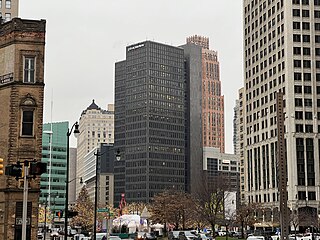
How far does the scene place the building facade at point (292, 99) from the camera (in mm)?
137375

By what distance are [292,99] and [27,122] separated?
321ft

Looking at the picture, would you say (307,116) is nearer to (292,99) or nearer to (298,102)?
(298,102)

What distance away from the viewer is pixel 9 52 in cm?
5006

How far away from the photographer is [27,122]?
49344mm

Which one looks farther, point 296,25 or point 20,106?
point 296,25

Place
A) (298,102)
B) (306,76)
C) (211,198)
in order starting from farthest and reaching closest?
(306,76), (298,102), (211,198)

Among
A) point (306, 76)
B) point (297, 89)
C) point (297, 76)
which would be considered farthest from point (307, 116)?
point (297, 76)

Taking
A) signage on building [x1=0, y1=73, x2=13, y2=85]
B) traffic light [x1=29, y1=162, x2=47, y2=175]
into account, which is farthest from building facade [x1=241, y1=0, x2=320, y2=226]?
traffic light [x1=29, y1=162, x2=47, y2=175]

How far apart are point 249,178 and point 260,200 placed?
35.6 ft

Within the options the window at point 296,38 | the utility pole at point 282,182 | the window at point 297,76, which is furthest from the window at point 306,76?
the utility pole at point 282,182

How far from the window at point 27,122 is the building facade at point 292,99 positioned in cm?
9291

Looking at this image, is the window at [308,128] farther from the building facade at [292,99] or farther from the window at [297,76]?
the window at [297,76]

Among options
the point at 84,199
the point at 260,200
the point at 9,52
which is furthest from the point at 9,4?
the point at 9,52

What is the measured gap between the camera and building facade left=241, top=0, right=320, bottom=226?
137m
